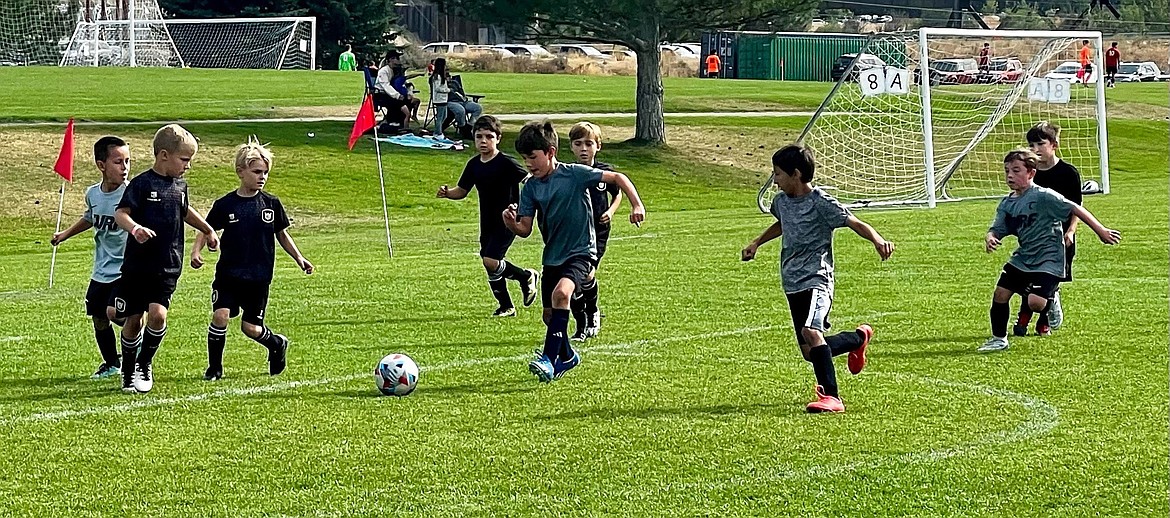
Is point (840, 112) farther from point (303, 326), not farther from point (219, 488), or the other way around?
point (219, 488)

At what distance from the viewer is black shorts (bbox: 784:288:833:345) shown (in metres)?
8.16

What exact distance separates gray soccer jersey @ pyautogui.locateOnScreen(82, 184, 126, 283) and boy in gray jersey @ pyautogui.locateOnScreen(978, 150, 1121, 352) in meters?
5.57

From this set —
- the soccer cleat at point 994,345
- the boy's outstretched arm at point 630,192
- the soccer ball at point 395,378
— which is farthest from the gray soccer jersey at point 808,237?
the soccer cleat at point 994,345

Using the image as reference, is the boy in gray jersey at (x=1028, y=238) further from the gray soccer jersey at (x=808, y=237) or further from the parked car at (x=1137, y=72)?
the parked car at (x=1137, y=72)

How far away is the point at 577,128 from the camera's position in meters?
11.3

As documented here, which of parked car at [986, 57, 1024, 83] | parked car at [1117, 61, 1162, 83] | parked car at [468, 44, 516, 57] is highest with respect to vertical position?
parked car at [468, 44, 516, 57]

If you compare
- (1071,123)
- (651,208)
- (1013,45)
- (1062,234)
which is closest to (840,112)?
(651,208)

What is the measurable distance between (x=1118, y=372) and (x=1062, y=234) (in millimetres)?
1434

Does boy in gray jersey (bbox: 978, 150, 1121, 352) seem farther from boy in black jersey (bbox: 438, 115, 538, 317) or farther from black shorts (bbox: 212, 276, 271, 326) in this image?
black shorts (bbox: 212, 276, 271, 326)

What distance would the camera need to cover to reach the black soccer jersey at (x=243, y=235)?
909 cm

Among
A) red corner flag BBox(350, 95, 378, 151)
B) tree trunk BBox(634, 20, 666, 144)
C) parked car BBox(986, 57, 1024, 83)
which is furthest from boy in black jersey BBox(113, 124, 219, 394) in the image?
parked car BBox(986, 57, 1024, 83)

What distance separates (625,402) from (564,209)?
1565mm

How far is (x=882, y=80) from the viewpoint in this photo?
2259 centimetres

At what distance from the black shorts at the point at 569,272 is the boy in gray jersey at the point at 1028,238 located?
276cm
